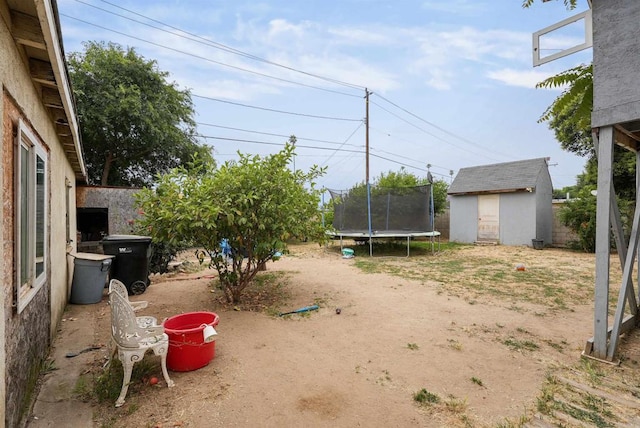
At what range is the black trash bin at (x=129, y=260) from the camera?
5.62 meters

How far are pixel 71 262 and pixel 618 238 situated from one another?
7.70 meters

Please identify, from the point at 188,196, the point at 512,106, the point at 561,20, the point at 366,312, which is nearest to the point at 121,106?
the point at 188,196

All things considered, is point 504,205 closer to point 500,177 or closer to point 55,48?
point 500,177

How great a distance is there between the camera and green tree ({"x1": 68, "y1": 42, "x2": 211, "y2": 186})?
12461 millimetres

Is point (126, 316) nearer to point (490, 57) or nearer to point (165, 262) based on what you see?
point (165, 262)

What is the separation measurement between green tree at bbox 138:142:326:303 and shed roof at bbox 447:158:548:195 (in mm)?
11732

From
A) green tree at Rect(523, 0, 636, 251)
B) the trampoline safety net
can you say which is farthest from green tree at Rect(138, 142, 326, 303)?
the trampoline safety net

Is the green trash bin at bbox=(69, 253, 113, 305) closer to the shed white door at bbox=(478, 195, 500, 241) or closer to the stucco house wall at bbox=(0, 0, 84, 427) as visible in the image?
the stucco house wall at bbox=(0, 0, 84, 427)

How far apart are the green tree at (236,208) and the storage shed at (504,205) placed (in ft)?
38.1

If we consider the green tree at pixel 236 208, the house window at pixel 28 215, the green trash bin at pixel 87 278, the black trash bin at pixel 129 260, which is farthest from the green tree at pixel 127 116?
the house window at pixel 28 215

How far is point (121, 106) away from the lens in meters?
12.4

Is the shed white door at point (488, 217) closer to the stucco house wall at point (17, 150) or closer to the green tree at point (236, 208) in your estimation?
the green tree at point (236, 208)

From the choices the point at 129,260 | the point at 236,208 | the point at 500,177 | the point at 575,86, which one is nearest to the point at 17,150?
the point at 236,208

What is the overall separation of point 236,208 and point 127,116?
11110mm
